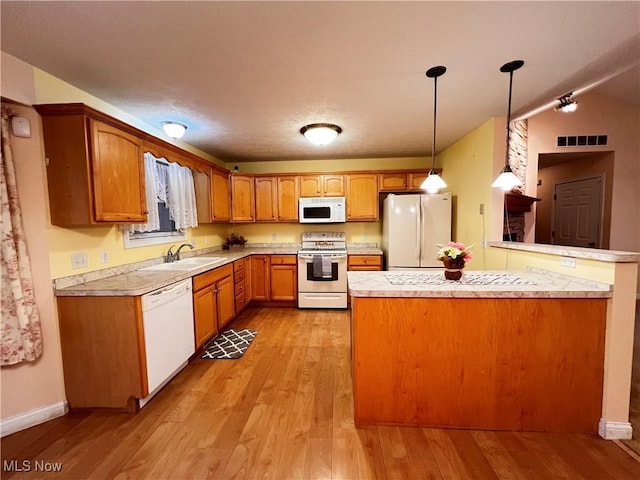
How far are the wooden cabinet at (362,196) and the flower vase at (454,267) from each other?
236cm

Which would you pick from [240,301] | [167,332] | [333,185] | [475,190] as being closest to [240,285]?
[240,301]

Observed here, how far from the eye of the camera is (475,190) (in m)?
3.06

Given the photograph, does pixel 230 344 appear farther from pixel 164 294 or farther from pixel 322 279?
pixel 322 279

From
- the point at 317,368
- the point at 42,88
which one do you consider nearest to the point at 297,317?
the point at 317,368

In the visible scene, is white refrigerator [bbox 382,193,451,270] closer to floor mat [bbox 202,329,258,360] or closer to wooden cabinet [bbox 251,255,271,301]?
wooden cabinet [bbox 251,255,271,301]

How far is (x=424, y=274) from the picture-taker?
220 cm

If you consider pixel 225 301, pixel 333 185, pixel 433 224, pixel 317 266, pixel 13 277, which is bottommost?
pixel 225 301

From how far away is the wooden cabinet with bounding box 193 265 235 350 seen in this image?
2656mm

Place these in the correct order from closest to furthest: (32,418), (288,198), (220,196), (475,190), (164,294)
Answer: (32,418), (164,294), (475,190), (220,196), (288,198)

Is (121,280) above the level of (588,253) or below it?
below

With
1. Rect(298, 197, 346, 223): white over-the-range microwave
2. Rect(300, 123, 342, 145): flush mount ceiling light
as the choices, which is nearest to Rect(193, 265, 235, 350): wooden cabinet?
Rect(298, 197, 346, 223): white over-the-range microwave

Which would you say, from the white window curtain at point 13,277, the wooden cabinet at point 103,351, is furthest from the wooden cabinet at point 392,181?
the white window curtain at point 13,277

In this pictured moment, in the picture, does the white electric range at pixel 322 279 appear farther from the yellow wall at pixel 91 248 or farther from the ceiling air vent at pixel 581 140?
the ceiling air vent at pixel 581 140

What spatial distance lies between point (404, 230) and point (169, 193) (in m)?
3.08
